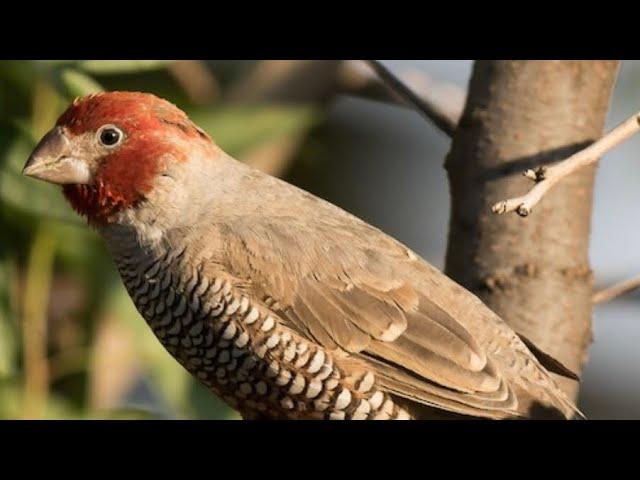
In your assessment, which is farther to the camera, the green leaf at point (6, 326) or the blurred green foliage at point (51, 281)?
the green leaf at point (6, 326)

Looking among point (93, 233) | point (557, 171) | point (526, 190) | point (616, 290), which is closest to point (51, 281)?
point (93, 233)

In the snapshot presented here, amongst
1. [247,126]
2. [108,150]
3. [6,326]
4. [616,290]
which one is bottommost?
[6,326]

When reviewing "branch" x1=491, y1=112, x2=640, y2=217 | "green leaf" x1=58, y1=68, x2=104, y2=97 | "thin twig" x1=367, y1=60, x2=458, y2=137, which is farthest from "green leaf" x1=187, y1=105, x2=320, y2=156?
"branch" x1=491, y1=112, x2=640, y2=217

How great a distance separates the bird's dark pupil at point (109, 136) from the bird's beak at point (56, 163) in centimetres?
9

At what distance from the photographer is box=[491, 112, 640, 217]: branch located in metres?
2.71

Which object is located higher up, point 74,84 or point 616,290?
point 74,84

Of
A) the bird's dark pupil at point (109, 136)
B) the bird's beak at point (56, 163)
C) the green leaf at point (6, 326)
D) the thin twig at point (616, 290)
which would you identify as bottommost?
the green leaf at point (6, 326)

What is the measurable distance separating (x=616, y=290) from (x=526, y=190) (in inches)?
15.2

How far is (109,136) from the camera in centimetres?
403

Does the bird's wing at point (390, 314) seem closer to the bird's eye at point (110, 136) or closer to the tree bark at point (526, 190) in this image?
the tree bark at point (526, 190)

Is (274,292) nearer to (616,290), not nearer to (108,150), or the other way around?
(108,150)

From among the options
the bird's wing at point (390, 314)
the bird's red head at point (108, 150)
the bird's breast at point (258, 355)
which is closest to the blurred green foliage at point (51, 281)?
the bird's red head at point (108, 150)

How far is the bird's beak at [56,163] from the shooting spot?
156 inches
